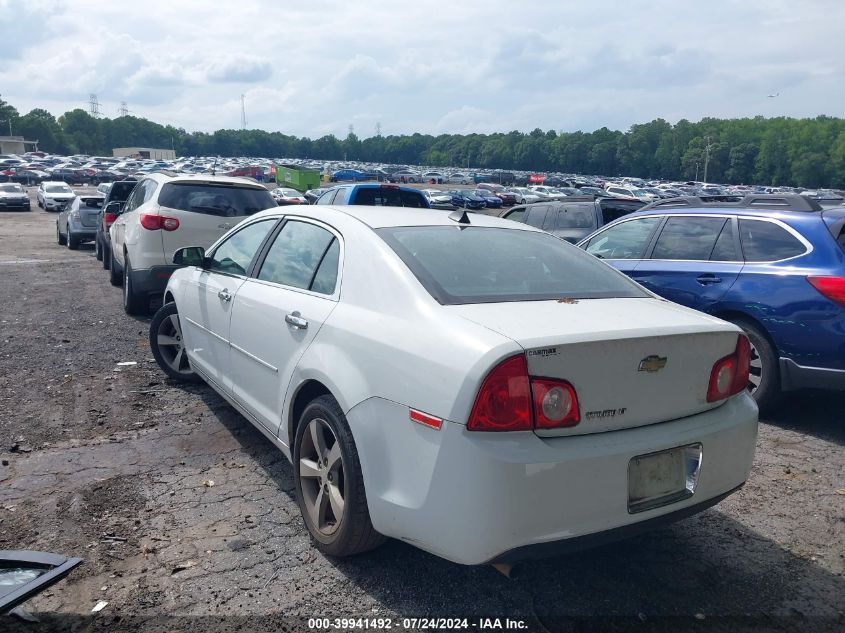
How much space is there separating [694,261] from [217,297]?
4038 millimetres

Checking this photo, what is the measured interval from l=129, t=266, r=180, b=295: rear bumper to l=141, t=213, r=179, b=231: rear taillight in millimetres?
475

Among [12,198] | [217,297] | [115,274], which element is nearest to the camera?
[217,297]

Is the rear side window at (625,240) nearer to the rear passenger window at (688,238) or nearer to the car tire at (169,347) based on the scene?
the rear passenger window at (688,238)

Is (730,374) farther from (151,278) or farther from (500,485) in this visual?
(151,278)

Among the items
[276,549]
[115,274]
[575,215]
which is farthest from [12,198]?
[276,549]

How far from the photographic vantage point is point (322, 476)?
3.21 m

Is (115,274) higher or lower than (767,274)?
lower

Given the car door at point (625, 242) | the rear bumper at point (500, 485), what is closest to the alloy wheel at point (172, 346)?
the rear bumper at point (500, 485)

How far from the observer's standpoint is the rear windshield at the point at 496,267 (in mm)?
3117

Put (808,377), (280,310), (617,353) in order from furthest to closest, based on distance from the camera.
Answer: (808,377)
(280,310)
(617,353)

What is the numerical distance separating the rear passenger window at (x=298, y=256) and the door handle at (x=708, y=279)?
11.6 feet

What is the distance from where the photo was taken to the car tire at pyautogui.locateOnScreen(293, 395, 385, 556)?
293 centimetres

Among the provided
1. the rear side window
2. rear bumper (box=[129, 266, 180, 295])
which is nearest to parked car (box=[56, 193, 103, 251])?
rear bumper (box=[129, 266, 180, 295])

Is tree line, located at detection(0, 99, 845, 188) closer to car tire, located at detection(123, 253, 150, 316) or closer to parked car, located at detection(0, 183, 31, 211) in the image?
parked car, located at detection(0, 183, 31, 211)
